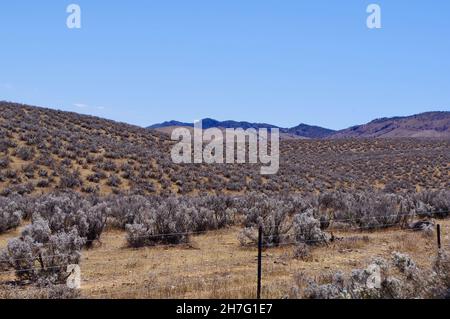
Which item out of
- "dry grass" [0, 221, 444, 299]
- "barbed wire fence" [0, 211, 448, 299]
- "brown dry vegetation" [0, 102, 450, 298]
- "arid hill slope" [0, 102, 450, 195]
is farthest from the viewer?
"arid hill slope" [0, 102, 450, 195]

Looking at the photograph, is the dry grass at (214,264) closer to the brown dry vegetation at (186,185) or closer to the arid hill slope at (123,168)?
the brown dry vegetation at (186,185)

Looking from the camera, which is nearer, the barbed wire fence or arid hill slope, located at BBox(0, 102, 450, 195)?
the barbed wire fence

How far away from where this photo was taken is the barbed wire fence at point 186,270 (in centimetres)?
885

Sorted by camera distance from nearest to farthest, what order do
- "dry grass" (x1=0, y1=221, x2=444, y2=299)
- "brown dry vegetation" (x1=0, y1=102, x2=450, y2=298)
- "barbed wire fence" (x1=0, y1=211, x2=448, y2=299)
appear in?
"barbed wire fence" (x1=0, y1=211, x2=448, y2=299)
"dry grass" (x1=0, y1=221, x2=444, y2=299)
"brown dry vegetation" (x1=0, y1=102, x2=450, y2=298)

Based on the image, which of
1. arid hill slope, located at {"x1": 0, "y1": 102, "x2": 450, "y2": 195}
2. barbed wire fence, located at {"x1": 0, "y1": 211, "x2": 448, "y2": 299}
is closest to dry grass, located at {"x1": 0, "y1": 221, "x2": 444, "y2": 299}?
barbed wire fence, located at {"x1": 0, "y1": 211, "x2": 448, "y2": 299}

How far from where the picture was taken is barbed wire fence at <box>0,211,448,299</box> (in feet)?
29.0

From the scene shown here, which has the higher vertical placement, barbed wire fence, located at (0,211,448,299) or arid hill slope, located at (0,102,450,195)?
arid hill slope, located at (0,102,450,195)

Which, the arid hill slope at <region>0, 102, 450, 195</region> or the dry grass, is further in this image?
the arid hill slope at <region>0, 102, 450, 195</region>

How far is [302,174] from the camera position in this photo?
4219 centimetres

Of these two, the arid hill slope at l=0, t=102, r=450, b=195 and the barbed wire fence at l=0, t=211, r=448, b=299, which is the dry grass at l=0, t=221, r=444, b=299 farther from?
the arid hill slope at l=0, t=102, r=450, b=195

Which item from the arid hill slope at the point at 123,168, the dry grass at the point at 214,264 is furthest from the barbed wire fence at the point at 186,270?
the arid hill slope at the point at 123,168
